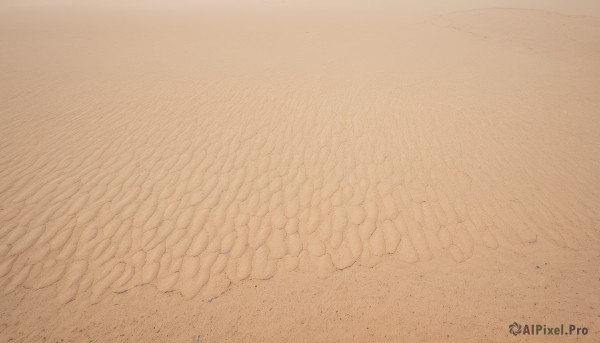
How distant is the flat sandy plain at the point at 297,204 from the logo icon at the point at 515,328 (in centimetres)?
10

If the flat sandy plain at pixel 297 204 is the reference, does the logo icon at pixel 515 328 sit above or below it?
below

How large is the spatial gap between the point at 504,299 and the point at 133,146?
6.47 meters

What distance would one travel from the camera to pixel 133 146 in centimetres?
534

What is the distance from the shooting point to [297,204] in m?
4.12

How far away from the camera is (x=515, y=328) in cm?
274

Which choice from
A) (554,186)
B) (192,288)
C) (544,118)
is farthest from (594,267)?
(192,288)

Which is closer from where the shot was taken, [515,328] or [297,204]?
[515,328]

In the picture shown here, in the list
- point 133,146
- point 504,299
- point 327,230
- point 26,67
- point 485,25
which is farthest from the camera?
point 485,25

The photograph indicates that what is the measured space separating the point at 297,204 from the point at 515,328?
9.53 feet

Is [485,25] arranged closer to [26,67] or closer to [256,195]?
[256,195]

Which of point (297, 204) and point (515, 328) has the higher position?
point (297, 204)

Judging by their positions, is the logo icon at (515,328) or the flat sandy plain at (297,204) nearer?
the logo icon at (515,328)

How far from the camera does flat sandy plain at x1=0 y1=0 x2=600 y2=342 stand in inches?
114

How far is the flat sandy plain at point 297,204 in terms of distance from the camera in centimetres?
291
